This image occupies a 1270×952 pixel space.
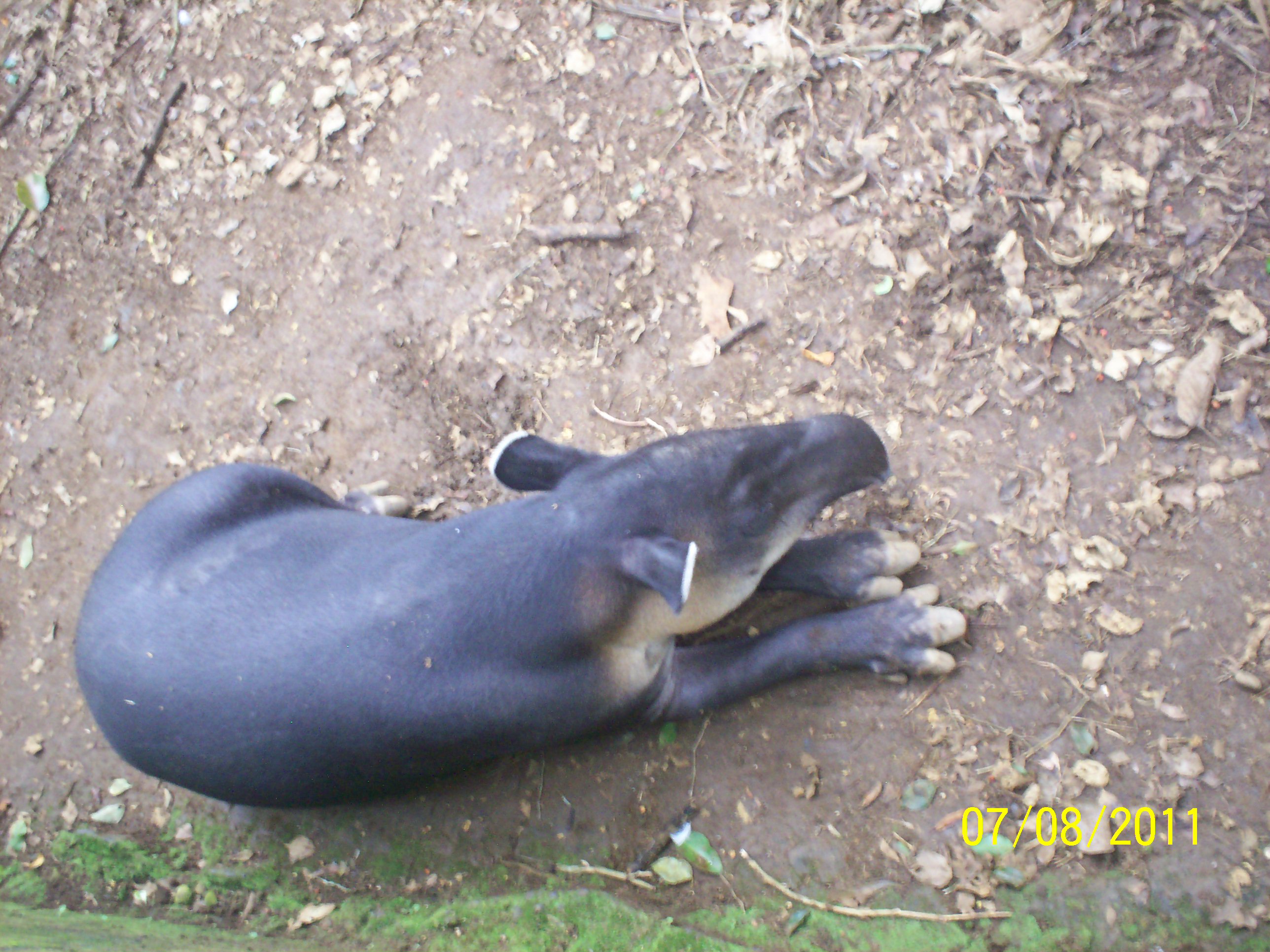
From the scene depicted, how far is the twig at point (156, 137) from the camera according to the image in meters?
5.05

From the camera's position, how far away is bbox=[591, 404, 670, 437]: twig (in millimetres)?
4176

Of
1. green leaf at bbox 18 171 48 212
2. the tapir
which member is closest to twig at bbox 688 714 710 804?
the tapir

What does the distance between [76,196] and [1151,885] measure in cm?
625

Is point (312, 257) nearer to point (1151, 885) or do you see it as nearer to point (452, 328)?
point (452, 328)

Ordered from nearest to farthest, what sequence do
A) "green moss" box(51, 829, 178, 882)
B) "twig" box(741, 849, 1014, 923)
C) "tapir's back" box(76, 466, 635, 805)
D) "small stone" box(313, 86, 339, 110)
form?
"tapir's back" box(76, 466, 635, 805), "twig" box(741, 849, 1014, 923), "green moss" box(51, 829, 178, 882), "small stone" box(313, 86, 339, 110)

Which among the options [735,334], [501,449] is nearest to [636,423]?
[735,334]

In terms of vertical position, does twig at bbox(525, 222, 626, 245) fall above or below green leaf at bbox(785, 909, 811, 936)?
above

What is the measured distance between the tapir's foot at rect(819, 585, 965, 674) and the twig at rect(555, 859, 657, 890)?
1216 millimetres

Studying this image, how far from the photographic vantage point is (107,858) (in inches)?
153

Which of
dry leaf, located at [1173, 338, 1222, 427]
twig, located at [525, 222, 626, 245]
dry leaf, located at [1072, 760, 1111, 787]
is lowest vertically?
dry leaf, located at [1072, 760, 1111, 787]

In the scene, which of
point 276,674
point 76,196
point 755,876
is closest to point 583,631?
point 276,674

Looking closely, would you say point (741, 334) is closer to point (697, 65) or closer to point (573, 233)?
point (573, 233)
